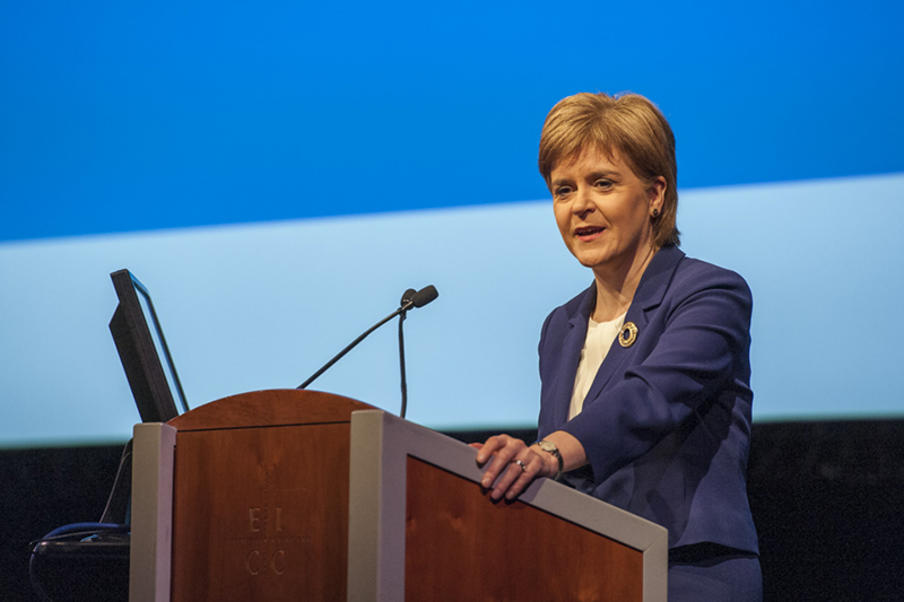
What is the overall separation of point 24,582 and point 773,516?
2.44 m

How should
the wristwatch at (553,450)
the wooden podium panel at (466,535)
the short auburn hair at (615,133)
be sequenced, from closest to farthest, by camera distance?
the wooden podium panel at (466,535) < the wristwatch at (553,450) < the short auburn hair at (615,133)

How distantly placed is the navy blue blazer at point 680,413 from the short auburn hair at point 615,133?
0.22 m

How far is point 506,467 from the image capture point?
1140mm

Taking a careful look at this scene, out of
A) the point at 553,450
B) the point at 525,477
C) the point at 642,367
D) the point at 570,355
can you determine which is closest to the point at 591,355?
the point at 570,355

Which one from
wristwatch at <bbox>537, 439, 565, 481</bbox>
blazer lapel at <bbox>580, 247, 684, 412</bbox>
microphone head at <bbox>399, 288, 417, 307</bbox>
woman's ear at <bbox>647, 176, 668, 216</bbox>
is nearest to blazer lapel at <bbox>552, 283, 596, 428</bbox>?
blazer lapel at <bbox>580, 247, 684, 412</bbox>

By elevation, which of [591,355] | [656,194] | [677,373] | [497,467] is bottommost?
[497,467]

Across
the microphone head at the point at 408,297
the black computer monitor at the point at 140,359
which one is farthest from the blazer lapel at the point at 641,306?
the black computer monitor at the point at 140,359

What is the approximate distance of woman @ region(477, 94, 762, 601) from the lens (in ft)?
4.34

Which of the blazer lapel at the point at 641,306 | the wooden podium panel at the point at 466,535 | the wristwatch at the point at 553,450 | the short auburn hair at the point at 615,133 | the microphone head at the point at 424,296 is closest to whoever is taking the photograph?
the wooden podium panel at the point at 466,535

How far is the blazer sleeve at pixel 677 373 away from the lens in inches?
51.5

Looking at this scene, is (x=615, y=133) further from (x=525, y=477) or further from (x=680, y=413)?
(x=525, y=477)

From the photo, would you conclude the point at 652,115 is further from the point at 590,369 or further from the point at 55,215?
the point at 55,215

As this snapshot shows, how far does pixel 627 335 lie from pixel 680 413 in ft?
0.92

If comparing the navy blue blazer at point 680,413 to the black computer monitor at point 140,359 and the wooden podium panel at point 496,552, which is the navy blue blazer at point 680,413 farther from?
the black computer monitor at point 140,359
